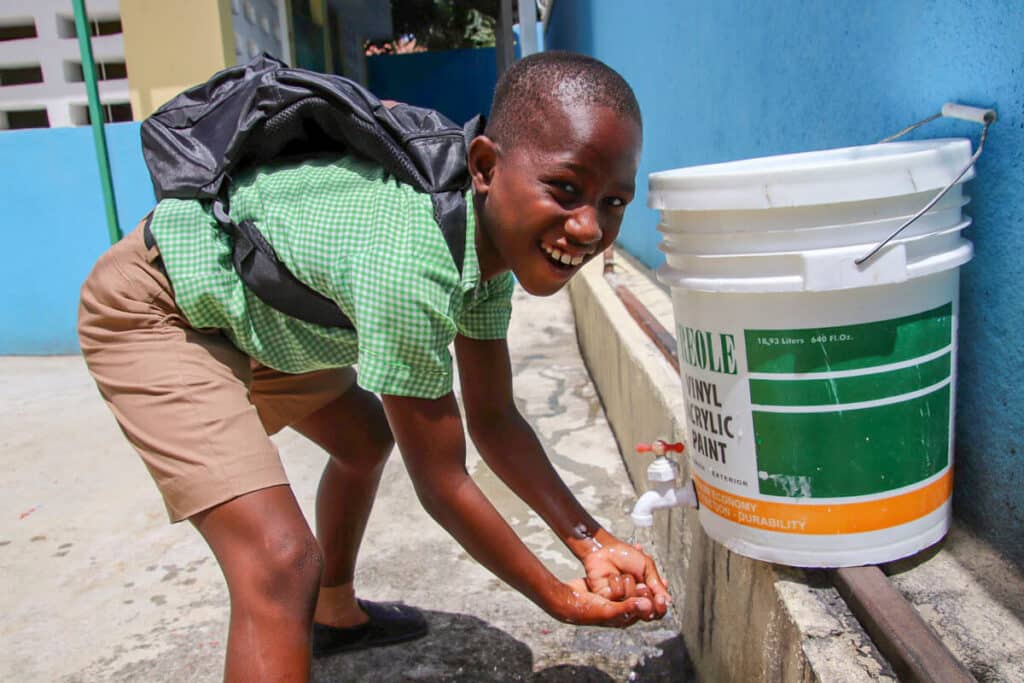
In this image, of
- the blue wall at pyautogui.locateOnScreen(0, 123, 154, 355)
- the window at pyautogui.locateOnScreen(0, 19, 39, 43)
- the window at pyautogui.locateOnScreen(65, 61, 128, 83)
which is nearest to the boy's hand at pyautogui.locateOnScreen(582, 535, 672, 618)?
the blue wall at pyautogui.locateOnScreen(0, 123, 154, 355)

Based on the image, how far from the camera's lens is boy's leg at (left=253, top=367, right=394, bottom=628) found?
2.01 metres

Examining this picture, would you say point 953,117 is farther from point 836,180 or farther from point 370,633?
point 370,633

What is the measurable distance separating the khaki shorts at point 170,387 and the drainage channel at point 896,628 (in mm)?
954

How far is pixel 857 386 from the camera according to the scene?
4.30ft

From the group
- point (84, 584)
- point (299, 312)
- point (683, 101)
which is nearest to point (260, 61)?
point (299, 312)

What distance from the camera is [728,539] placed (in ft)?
4.98

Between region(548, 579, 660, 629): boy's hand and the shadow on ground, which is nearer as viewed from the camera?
region(548, 579, 660, 629): boy's hand

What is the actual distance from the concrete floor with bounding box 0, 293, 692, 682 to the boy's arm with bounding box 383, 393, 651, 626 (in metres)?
0.53

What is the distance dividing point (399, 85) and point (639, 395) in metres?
11.8

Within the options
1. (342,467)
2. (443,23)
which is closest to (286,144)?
(342,467)

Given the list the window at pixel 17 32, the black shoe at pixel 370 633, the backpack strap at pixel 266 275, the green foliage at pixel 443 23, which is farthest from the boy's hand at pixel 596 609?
the green foliage at pixel 443 23

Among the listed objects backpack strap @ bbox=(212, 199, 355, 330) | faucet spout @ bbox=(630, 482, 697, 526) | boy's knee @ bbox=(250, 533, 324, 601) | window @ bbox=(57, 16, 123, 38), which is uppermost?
window @ bbox=(57, 16, 123, 38)

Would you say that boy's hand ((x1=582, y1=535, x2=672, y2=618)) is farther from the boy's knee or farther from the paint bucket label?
the boy's knee

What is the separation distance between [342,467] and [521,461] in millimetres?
522
